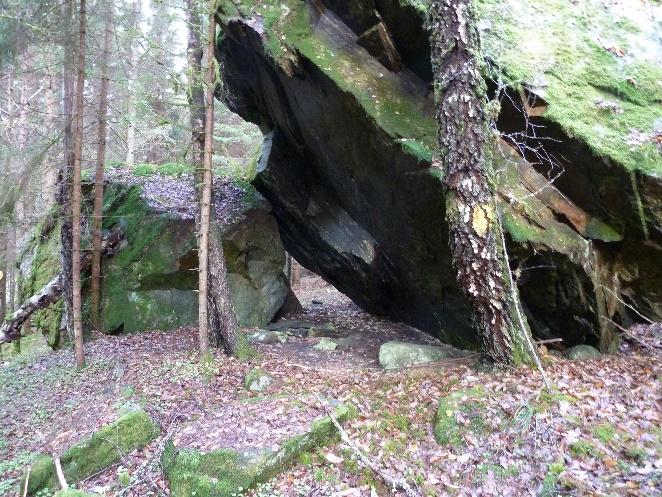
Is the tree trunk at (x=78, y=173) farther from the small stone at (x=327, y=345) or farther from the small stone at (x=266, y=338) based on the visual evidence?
the small stone at (x=327, y=345)

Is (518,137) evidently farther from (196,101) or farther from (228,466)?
(228,466)

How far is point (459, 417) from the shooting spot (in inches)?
201

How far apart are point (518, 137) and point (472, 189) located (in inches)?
86.9

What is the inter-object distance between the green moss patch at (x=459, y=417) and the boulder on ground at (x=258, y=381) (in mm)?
2643

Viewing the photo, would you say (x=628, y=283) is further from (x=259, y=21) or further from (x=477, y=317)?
(x=259, y=21)

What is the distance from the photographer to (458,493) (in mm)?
4250

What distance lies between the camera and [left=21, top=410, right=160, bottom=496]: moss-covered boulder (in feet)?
17.3

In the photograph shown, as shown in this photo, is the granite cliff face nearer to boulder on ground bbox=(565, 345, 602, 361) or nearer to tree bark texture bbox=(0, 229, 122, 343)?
boulder on ground bbox=(565, 345, 602, 361)

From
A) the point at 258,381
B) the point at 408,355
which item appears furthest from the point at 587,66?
the point at 258,381

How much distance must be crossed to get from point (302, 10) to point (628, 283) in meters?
7.72

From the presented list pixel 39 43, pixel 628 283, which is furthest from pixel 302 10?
pixel 628 283

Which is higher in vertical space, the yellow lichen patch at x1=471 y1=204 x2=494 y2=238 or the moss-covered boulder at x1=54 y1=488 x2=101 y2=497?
the yellow lichen patch at x1=471 y1=204 x2=494 y2=238

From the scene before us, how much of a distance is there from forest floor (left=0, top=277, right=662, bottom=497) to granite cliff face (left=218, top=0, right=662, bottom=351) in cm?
138

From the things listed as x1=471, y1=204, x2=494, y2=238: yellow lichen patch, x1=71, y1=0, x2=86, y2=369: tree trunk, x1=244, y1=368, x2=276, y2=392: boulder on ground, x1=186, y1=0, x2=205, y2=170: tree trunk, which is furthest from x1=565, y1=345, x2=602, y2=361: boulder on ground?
x1=71, y1=0, x2=86, y2=369: tree trunk
